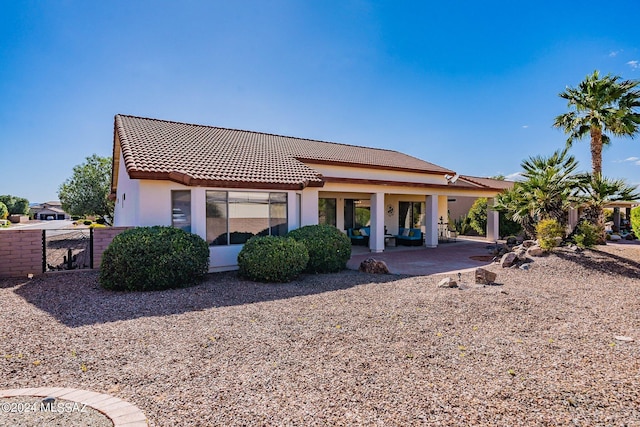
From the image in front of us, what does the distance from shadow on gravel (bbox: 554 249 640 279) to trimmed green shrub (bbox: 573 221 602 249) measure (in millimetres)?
407

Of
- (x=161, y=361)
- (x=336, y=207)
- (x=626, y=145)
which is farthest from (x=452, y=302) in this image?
(x=626, y=145)

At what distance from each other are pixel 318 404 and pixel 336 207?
17.4 m

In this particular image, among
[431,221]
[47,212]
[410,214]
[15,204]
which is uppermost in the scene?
[15,204]

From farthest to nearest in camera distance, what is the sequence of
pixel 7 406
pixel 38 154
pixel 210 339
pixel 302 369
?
pixel 38 154 → pixel 210 339 → pixel 302 369 → pixel 7 406

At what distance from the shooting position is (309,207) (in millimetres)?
14203

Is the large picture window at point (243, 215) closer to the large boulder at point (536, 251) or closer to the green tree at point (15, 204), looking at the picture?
the large boulder at point (536, 251)

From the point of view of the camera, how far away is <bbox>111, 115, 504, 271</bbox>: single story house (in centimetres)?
1135

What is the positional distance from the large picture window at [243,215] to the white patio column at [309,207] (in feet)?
3.73

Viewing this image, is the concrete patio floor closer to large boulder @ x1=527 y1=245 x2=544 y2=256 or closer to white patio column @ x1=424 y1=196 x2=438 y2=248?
white patio column @ x1=424 y1=196 x2=438 y2=248

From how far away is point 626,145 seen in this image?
18.3 metres

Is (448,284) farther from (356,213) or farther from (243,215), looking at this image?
(356,213)

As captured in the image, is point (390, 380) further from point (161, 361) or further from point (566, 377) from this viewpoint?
point (161, 361)

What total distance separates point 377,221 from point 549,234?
23.7 ft

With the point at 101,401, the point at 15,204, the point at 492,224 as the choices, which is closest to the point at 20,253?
the point at 101,401
